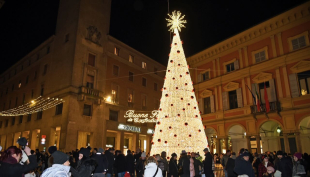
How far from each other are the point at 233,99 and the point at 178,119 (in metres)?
13.0

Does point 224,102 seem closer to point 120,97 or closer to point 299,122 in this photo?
point 299,122

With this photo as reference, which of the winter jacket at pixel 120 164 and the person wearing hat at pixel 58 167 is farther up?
the person wearing hat at pixel 58 167

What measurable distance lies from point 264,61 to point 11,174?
2098 cm

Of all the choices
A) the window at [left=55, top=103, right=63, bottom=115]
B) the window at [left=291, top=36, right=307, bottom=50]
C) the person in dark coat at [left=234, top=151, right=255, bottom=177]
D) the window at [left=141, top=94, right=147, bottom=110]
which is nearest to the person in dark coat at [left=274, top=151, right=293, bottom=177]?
the person in dark coat at [left=234, top=151, right=255, bottom=177]

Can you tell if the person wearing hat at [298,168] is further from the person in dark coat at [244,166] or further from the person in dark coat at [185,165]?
the person in dark coat at [185,165]

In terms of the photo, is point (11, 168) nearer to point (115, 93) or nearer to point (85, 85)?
point (85, 85)

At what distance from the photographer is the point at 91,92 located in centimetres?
2209

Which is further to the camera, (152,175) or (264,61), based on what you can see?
(264,61)

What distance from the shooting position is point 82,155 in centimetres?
498

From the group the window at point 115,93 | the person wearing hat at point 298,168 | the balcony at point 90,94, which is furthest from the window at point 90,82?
the person wearing hat at point 298,168

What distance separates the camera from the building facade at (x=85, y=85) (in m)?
21.4

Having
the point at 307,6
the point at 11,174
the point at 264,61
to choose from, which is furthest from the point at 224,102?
the point at 11,174

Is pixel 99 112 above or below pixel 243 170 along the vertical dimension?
above

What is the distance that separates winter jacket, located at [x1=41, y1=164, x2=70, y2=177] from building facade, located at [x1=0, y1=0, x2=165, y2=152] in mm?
17614
